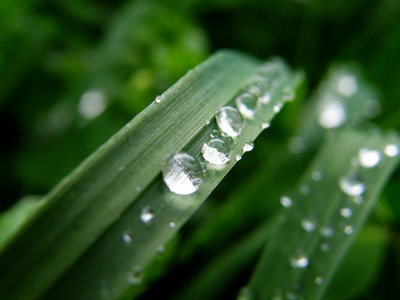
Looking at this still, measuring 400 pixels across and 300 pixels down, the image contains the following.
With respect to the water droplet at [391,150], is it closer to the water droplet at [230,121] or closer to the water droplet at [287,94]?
the water droplet at [287,94]

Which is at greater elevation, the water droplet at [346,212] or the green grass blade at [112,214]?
the water droplet at [346,212]

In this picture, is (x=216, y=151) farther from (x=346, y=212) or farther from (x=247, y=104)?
(x=346, y=212)

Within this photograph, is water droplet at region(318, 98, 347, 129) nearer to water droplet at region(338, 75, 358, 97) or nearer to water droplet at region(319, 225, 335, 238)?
water droplet at region(338, 75, 358, 97)

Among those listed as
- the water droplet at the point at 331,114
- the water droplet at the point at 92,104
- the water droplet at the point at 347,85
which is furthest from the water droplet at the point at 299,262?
the water droplet at the point at 92,104

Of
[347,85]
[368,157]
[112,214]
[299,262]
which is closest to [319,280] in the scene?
[299,262]

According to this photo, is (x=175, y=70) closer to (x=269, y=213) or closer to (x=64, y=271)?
(x=269, y=213)

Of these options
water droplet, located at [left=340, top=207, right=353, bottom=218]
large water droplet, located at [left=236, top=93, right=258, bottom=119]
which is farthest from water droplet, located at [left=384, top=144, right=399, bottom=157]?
large water droplet, located at [left=236, top=93, right=258, bottom=119]
